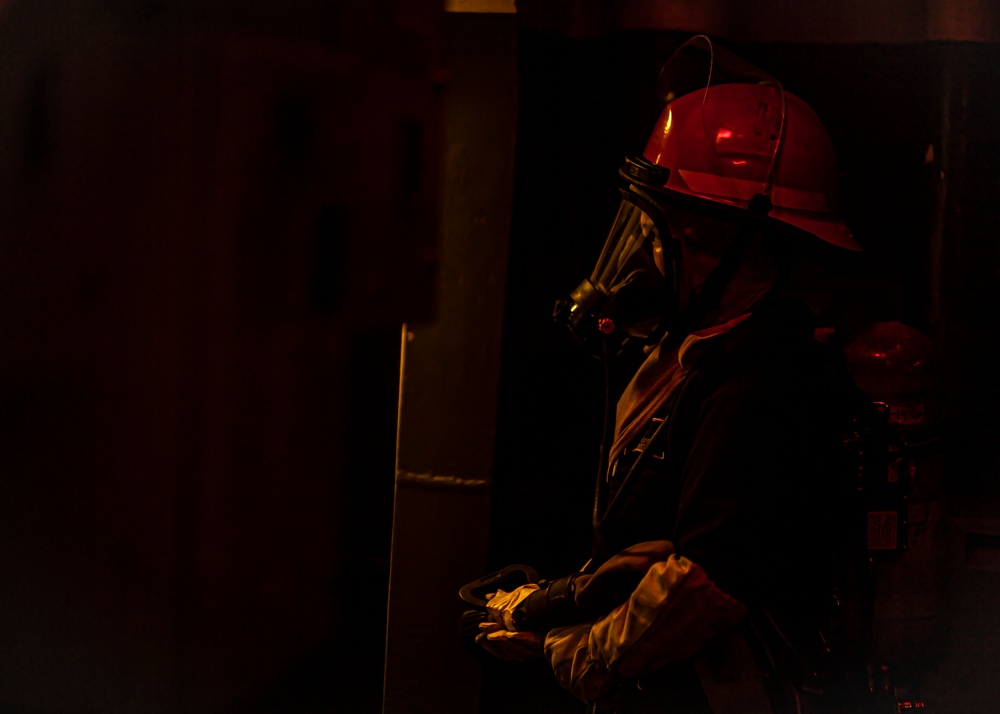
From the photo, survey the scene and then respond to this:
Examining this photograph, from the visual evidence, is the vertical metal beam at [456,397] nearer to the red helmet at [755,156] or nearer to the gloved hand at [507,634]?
the gloved hand at [507,634]

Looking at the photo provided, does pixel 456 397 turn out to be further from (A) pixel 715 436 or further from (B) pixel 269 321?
(A) pixel 715 436

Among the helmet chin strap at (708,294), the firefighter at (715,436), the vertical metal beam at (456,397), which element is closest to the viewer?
the firefighter at (715,436)

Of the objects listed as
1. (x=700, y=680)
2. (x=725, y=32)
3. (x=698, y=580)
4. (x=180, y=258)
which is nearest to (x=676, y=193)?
(x=698, y=580)

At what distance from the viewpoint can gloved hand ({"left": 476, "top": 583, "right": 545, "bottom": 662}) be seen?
6.27ft

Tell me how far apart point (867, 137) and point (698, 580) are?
197 cm

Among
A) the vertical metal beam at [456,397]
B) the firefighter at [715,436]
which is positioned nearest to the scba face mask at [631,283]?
the firefighter at [715,436]

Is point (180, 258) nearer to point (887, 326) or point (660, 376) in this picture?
point (660, 376)

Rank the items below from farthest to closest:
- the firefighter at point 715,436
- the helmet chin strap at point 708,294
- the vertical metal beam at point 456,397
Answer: the vertical metal beam at point 456,397, the helmet chin strap at point 708,294, the firefighter at point 715,436

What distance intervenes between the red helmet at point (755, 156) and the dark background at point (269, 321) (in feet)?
2.97

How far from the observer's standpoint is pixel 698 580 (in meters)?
1.51

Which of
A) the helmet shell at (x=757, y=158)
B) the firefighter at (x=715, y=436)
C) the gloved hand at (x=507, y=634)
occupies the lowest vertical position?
the gloved hand at (x=507, y=634)

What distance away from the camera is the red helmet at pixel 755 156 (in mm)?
1865

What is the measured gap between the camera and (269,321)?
340cm

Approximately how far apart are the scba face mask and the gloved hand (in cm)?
65
